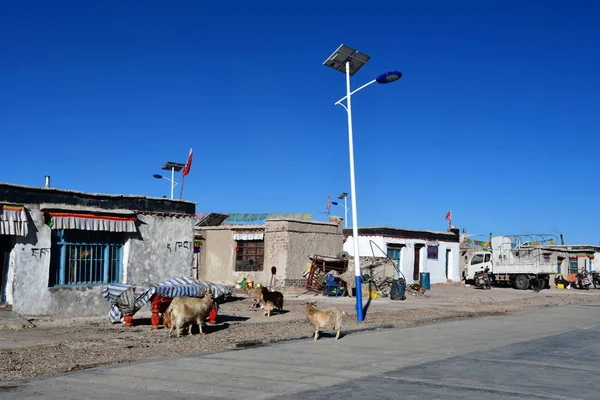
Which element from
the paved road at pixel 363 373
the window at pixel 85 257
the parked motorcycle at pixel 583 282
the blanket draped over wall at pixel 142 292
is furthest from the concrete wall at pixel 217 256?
the parked motorcycle at pixel 583 282

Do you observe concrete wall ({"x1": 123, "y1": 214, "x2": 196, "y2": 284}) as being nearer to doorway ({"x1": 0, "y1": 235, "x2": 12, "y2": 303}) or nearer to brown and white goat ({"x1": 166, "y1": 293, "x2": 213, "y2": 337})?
doorway ({"x1": 0, "y1": 235, "x2": 12, "y2": 303})

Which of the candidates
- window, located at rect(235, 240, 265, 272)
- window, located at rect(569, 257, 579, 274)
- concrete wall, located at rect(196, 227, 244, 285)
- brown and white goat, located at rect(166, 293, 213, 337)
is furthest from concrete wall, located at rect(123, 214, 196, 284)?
window, located at rect(569, 257, 579, 274)

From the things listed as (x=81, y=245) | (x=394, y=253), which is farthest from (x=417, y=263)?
(x=81, y=245)

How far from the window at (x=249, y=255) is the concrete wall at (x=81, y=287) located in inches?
523

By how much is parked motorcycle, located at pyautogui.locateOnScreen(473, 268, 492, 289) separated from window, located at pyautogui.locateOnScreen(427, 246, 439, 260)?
10.1 feet

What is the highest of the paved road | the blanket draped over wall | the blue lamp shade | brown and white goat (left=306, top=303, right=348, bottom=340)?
the blue lamp shade

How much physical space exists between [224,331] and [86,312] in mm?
5371

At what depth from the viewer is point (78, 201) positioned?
1927cm

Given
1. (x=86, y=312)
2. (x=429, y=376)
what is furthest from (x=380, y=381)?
(x=86, y=312)

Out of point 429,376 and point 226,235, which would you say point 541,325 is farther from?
point 226,235

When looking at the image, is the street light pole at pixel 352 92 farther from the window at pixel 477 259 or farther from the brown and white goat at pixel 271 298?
the window at pixel 477 259

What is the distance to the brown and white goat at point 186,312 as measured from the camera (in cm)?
1484

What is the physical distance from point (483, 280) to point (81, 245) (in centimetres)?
3038

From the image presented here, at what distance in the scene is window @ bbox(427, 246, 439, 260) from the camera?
44.6 meters
